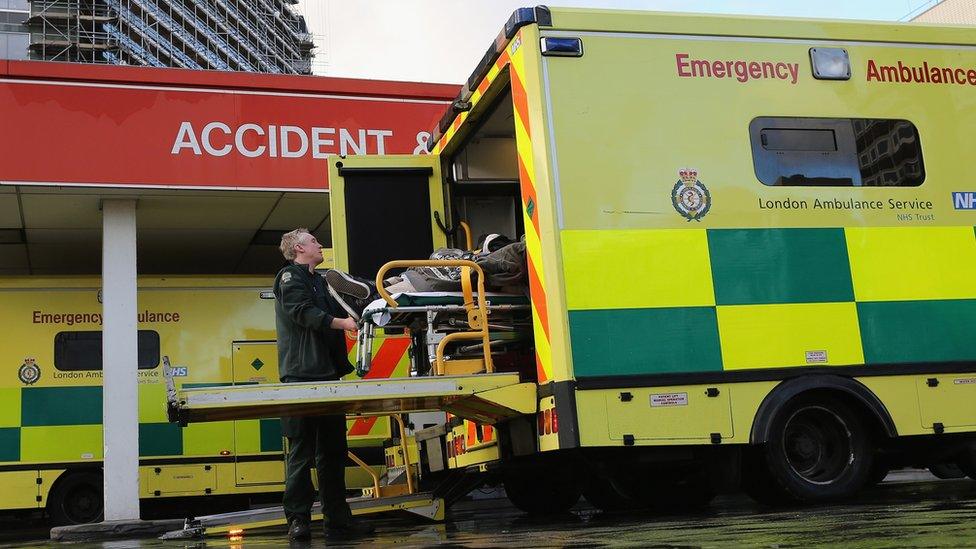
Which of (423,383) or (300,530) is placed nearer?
(423,383)

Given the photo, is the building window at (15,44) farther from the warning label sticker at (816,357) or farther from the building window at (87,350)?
the warning label sticker at (816,357)

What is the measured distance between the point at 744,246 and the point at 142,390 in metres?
6.99

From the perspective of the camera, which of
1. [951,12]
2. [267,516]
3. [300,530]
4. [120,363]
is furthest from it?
[951,12]

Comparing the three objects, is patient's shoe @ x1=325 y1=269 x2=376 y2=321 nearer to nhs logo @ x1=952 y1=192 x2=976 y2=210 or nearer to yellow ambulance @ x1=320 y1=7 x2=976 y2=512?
yellow ambulance @ x1=320 y1=7 x2=976 y2=512

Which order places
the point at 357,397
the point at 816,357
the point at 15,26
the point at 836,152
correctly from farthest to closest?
the point at 15,26, the point at 836,152, the point at 816,357, the point at 357,397

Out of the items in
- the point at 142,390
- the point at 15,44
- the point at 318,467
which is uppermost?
the point at 15,44

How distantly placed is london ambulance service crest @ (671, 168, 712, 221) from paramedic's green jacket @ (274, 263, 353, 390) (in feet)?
6.46

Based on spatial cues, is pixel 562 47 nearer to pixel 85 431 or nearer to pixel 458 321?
pixel 458 321

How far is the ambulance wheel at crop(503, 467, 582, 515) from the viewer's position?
7.75 m

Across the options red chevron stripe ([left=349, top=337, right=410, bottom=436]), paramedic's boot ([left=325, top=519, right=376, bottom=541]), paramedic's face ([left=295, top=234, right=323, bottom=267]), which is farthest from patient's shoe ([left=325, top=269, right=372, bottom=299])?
red chevron stripe ([left=349, top=337, right=410, bottom=436])

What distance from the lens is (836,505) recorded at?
5734 mm

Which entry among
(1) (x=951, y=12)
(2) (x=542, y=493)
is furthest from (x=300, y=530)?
(1) (x=951, y=12)

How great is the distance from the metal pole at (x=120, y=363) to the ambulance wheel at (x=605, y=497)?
14.1 feet

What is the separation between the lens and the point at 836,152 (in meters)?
6.09
